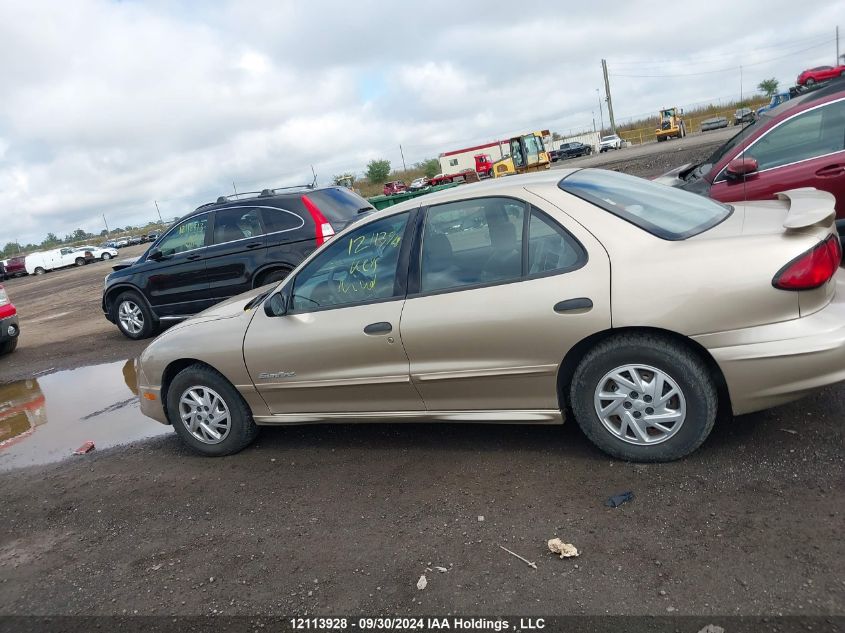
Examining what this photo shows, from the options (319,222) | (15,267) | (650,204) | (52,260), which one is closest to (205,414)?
(650,204)

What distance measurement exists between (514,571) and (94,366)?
755cm

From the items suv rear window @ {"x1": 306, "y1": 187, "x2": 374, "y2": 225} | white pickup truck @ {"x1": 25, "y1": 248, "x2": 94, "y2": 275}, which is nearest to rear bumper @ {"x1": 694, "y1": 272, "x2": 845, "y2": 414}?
suv rear window @ {"x1": 306, "y1": 187, "x2": 374, "y2": 225}

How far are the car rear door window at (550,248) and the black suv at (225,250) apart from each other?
4.82 m

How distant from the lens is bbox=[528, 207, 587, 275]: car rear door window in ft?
11.1

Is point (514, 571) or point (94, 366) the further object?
point (94, 366)

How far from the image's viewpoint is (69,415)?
6.45 m

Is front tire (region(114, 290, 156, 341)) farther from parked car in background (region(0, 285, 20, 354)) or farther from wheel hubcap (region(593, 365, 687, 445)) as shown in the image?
wheel hubcap (region(593, 365, 687, 445))

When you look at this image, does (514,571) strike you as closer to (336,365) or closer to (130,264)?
(336,365)

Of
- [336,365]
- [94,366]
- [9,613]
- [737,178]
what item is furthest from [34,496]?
[737,178]

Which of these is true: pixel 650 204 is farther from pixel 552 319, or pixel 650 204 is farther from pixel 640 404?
pixel 640 404

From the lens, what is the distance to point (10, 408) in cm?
723

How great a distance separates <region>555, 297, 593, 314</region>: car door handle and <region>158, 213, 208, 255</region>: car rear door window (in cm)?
669

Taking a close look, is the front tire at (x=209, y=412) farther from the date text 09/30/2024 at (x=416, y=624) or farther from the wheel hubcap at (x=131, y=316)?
the wheel hubcap at (x=131, y=316)

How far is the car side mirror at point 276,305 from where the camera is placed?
13.8 feet
